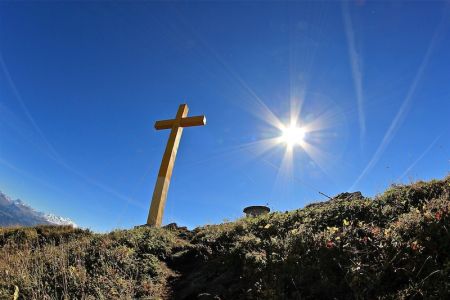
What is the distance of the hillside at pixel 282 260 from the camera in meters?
5.46

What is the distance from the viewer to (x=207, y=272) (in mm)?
8203

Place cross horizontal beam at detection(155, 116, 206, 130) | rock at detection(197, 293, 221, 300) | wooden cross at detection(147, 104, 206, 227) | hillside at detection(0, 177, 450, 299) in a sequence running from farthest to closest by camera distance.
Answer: cross horizontal beam at detection(155, 116, 206, 130)
wooden cross at detection(147, 104, 206, 227)
rock at detection(197, 293, 221, 300)
hillside at detection(0, 177, 450, 299)

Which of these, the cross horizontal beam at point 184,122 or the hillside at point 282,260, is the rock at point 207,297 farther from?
the cross horizontal beam at point 184,122

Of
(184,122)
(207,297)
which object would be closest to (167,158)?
(184,122)

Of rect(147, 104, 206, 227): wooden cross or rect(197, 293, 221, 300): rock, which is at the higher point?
rect(147, 104, 206, 227): wooden cross

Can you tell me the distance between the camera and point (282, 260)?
6652 mm

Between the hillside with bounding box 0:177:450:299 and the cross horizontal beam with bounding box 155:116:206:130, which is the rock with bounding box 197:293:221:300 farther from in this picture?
the cross horizontal beam with bounding box 155:116:206:130

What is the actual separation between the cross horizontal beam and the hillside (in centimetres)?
834

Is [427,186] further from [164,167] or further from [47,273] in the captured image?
[164,167]

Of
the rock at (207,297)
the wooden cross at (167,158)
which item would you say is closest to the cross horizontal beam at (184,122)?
the wooden cross at (167,158)

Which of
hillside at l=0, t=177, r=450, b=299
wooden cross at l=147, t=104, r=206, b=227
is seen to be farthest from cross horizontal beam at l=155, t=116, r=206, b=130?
hillside at l=0, t=177, r=450, b=299

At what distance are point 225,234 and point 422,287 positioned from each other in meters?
5.91

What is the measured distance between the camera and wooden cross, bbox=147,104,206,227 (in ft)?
50.4

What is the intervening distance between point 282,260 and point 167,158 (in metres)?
11.0
